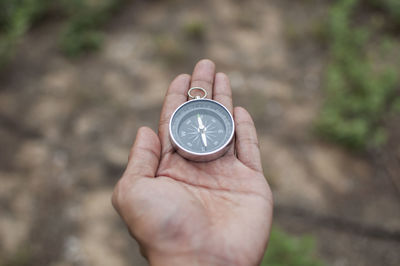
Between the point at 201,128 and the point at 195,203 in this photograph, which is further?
the point at 201,128

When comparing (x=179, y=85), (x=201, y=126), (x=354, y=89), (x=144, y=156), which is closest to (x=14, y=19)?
(x=179, y=85)

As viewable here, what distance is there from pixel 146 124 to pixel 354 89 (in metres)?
3.04

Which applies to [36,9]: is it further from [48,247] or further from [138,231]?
[138,231]

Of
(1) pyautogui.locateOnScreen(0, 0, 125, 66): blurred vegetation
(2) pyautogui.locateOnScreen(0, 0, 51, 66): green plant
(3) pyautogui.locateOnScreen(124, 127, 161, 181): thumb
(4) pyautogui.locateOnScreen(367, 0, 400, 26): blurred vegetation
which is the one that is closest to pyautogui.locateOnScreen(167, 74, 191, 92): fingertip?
(3) pyautogui.locateOnScreen(124, 127, 161, 181): thumb

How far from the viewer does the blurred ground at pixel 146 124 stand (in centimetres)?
398

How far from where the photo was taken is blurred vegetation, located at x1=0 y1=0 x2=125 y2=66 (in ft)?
17.3

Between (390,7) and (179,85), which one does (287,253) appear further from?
(390,7)

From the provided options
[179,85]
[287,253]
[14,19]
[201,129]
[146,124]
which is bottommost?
[146,124]

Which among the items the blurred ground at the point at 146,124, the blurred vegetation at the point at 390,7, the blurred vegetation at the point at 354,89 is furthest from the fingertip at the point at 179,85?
the blurred vegetation at the point at 390,7

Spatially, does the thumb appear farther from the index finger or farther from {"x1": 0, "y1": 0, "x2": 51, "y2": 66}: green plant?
{"x1": 0, "y1": 0, "x2": 51, "y2": 66}: green plant

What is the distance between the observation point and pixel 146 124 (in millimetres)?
4820

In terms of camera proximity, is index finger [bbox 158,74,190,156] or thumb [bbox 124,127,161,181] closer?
thumb [bbox 124,127,161,181]

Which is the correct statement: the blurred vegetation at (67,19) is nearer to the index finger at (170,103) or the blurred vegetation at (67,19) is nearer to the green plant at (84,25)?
the green plant at (84,25)

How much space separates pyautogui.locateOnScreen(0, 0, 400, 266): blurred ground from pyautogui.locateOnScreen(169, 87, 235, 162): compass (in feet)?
5.39
